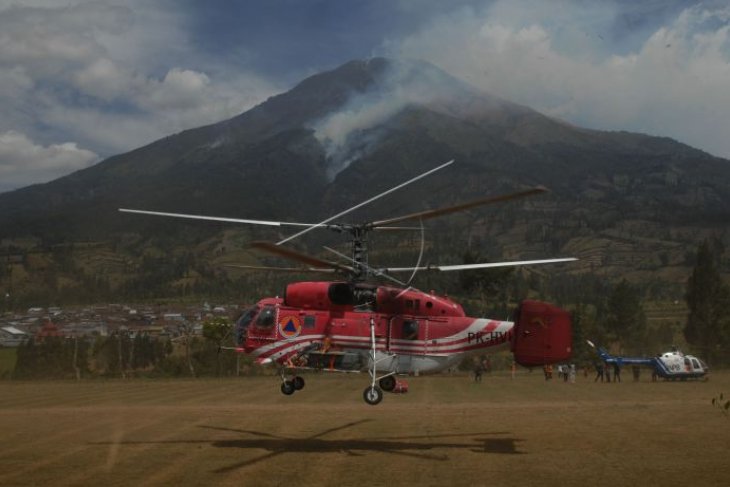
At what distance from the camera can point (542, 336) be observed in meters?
26.3

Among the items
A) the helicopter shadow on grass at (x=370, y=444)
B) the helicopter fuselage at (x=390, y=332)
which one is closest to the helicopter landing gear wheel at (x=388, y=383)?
the helicopter fuselage at (x=390, y=332)

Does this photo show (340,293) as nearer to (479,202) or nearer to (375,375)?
(375,375)

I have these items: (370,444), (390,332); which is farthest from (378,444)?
(390,332)

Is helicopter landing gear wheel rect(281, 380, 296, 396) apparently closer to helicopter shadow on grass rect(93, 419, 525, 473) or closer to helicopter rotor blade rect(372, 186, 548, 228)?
helicopter shadow on grass rect(93, 419, 525, 473)

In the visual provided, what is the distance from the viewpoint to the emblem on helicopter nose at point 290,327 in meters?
26.6

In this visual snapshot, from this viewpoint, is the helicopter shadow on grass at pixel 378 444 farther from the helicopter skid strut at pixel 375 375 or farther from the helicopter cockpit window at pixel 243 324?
the helicopter cockpit window at pixel 243 324

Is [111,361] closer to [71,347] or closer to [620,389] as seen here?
[71,347]

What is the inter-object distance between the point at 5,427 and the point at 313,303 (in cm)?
2182

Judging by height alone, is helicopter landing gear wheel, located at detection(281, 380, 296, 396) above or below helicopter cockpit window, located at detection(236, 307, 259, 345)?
below

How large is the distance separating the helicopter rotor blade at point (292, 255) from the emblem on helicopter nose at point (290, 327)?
10.1ft

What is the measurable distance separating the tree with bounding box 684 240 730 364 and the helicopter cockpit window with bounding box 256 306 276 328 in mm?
96768

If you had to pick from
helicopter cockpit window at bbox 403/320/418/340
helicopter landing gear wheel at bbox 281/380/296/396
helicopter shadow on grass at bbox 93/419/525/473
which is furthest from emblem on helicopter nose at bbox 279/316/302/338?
helicopter shadow on grass at bbox 93/419/525/473

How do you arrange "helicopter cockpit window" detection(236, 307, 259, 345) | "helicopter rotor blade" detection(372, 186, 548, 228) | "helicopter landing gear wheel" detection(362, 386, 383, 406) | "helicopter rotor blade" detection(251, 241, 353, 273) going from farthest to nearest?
"helicopter cockpit window" detection(236, 307, 259, 345) → "helicopter landing gear wheel" detection(362, 386, 383, 406) → "helicopter rotor blade" detection(251, 241, 353, 273) → "helicopter rotor blade" detection(372, 186, 548, 228)

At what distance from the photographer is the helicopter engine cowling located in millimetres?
26188
